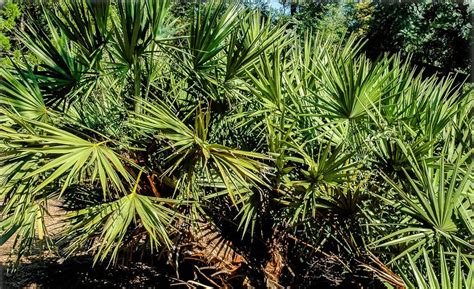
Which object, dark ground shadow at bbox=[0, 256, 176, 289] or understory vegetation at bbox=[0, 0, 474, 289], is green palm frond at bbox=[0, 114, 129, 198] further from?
dark ground shadow at bbox=[0, 256, 176, 289]

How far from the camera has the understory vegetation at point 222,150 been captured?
12.7 ft

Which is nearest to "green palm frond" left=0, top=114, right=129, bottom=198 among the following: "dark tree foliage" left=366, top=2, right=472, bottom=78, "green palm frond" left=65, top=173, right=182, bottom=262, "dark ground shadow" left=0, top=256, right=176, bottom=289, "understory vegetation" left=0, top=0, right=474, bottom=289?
"understory vegetation" left=0, top=0, right=474, bottom=289

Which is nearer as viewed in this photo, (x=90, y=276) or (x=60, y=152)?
(x=60, y=152)

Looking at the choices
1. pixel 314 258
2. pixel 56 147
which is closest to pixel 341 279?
pixel 314 258

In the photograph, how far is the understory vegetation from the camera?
386 cm

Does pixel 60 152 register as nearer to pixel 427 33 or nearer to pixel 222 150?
pixel 222 150

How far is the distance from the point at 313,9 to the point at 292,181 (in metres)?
13.1

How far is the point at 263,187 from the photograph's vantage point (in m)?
4.40

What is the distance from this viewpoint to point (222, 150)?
150 inches

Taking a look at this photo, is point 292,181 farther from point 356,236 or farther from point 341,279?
point 341,279

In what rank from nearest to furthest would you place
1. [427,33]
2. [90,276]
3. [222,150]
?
1. [222,150]
2. [90,276]
3. [427,33]

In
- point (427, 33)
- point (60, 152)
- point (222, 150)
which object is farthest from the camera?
point (427, 33)

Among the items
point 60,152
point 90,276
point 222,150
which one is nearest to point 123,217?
point 60,152

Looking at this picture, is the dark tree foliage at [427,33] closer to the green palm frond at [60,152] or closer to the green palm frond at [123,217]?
the green palm frond at [123,217]
